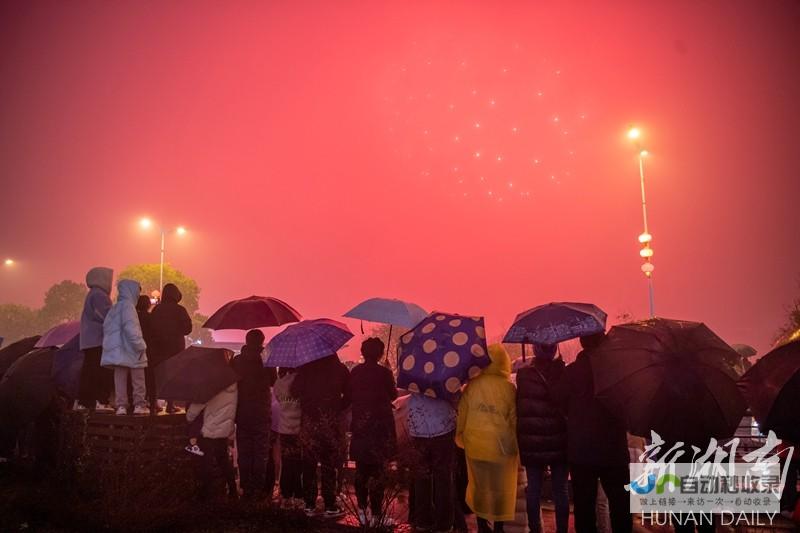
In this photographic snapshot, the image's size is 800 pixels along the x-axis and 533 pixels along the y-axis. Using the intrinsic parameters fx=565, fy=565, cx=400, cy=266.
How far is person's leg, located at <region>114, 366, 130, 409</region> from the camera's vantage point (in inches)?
316

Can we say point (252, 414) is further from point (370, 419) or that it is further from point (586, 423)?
point (586, 423)

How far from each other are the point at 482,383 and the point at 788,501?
10.8 ft

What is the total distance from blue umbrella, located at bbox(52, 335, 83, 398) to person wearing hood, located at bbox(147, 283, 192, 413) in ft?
3.79

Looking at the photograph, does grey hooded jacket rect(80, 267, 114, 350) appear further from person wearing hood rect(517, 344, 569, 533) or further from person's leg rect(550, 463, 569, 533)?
person's leg rect(550, 463, 569, 533)

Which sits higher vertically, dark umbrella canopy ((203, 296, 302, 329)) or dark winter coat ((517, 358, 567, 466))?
dark umbrella canopy ((203, 296, 302, 329))

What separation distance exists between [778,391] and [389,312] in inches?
230

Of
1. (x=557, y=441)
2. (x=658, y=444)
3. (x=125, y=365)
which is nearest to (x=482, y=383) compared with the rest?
(x=557, y=441)

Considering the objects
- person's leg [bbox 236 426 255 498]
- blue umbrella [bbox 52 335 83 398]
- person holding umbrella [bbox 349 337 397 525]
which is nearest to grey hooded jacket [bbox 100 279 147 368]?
blue umbrella [bbox 52 335 83 398]

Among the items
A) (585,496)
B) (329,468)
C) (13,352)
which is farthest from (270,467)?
(13,352)

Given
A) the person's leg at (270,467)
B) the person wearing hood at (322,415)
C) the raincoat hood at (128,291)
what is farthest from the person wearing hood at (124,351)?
the person wearing hood at (322,415)

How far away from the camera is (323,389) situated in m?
7.25

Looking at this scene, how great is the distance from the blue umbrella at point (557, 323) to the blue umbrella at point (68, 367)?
6.65 metres

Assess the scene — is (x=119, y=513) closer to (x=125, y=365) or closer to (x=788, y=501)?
(x=125, y=365)

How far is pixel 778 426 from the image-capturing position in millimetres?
4270
